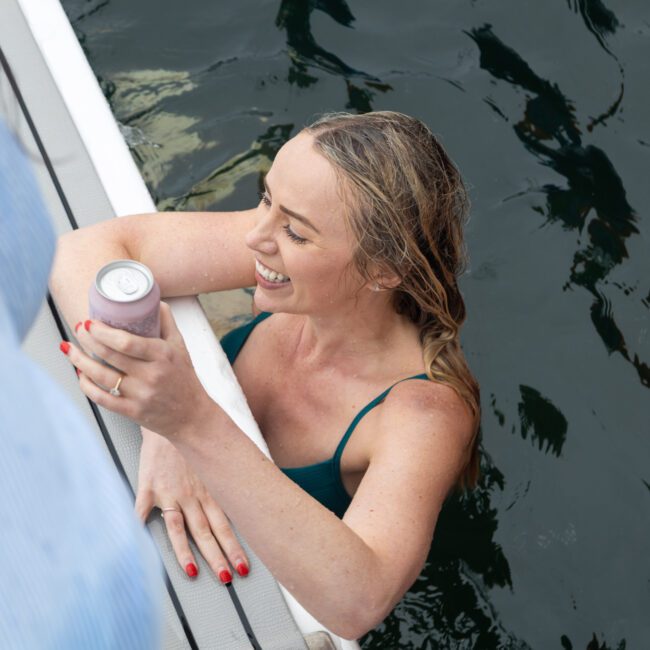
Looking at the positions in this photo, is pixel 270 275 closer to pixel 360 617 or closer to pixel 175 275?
pixel 175 275

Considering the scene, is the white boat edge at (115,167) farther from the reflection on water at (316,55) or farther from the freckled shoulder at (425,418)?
the reflection on water at (316,55)

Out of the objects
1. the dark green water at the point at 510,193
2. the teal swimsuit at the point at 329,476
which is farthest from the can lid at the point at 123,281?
the dark green water at the point at 510,193

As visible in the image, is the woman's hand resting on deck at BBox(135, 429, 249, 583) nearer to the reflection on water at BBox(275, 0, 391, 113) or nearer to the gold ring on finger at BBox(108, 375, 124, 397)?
the gold ring on finger at BBox(108, 375, 124, 397)

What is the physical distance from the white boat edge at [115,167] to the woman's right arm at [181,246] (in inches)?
3.5

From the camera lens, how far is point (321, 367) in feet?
8.10

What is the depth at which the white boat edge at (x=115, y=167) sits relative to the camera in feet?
7.52

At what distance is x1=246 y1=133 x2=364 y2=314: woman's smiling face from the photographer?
208 centimetres

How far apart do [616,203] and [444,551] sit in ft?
4.07

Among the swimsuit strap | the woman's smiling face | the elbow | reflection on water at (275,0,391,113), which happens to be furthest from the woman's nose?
reflection on water at (275,0,391,113)

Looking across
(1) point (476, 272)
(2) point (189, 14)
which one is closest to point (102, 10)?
(2) point (189, 14)

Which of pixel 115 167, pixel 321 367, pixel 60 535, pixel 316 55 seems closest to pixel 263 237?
pixel 321 367

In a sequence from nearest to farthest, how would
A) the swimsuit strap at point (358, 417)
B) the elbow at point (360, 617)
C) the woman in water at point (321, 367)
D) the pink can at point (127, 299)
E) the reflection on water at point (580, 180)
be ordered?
the pink can at point (127, 299) → the woman in water at point (321, 367) → the elbow at point (360, 617) → the swimsuit strap at point (358, 417) → the reflection on water at point (580, 180)

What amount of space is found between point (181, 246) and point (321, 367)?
419 millimetres

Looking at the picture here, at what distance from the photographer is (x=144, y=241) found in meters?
2.42
